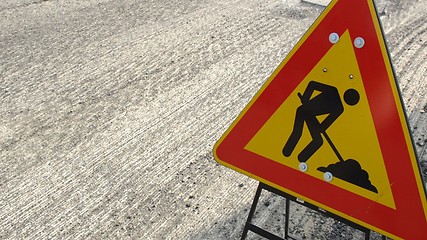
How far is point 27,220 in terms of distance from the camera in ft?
12.0

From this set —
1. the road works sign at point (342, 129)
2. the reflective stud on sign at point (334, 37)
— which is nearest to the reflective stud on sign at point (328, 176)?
the road works sign at point (342, 129)

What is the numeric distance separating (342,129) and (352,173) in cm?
18

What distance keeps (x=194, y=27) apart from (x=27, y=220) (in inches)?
137

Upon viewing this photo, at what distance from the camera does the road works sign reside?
2.10 metres

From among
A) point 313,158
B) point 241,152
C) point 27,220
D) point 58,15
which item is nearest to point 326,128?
point 313,158

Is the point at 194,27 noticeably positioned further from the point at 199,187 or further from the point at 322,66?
the point at 322,66

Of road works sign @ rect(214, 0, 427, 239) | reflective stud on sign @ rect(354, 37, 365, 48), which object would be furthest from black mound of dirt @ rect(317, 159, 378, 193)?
reflective stud on sign @ rect(354, 37, 365, 48)

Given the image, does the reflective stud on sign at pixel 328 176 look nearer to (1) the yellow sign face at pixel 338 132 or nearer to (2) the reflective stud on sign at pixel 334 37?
(1) the yellow sign face at pixel 338 132

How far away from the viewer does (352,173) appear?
2.28m

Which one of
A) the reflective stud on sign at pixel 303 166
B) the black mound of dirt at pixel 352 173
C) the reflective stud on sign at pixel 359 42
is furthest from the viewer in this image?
the reflective stud on sign at pixel 303 166

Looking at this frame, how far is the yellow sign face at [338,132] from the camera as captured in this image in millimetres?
2166

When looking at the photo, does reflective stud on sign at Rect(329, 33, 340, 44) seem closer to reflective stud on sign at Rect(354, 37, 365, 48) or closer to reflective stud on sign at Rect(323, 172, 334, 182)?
reflective stud on sign at Rect(354, 37, 365, 48)

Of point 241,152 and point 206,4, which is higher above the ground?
point 241,152

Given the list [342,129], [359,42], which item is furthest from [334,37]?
[342,129]
